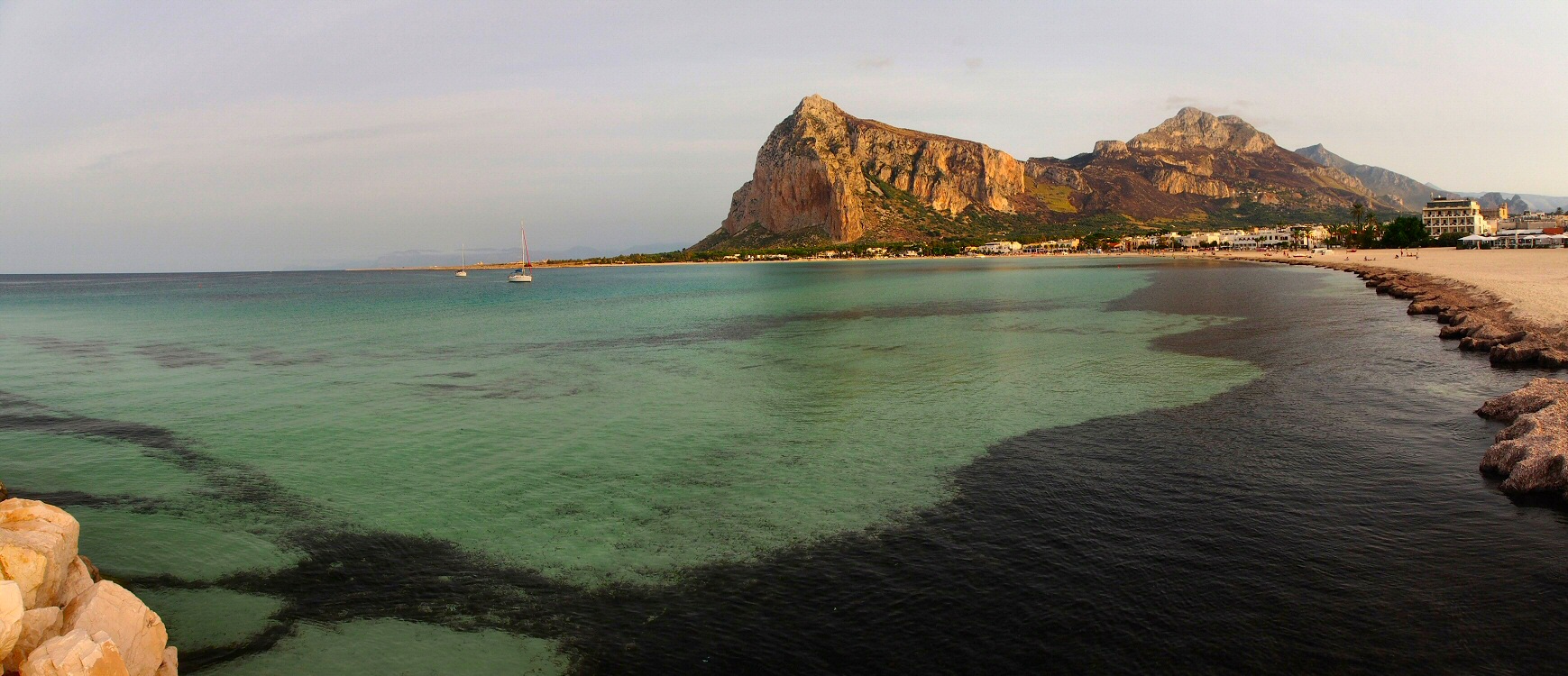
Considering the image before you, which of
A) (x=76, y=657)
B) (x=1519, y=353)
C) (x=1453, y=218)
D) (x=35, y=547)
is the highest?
(x=1453, y=218)

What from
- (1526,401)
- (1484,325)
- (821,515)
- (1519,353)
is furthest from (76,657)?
(1484,325)

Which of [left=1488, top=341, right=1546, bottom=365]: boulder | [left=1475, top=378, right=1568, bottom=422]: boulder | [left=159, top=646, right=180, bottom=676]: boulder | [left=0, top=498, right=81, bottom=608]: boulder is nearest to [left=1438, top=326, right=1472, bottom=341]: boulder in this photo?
[left=1488, top=341, right=1546, bottom=365]: boulder

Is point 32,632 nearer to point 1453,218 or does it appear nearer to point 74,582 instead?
point 74,582

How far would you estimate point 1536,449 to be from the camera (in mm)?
12391

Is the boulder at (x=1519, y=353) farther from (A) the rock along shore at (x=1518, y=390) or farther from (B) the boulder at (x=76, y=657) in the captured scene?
(B) the boulder at (x=76, y=657)

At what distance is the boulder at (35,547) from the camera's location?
6195 mm

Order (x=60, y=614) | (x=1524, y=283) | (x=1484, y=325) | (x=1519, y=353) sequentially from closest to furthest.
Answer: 1. (x=60, y=614)
2. (x=1519, y=353)
3. (x=1484, y=325)
4. (x=1524, y=283)

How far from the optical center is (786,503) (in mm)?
12852

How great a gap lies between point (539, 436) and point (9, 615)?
12.2 meters

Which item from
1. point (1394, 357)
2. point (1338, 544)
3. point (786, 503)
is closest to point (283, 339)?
point (786, 503)

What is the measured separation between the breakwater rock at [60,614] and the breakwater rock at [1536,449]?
1764 cm

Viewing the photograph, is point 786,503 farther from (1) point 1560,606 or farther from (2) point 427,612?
(1) point 1560,606

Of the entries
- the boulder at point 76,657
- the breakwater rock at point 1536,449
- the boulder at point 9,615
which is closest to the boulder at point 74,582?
the boulder at point 76,657

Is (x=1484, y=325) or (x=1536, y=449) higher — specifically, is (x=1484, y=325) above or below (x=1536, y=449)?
above
